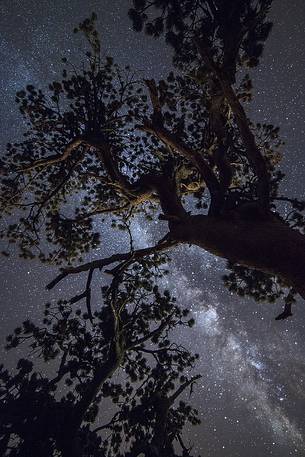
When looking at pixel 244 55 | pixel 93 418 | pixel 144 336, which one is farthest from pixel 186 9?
pixel 93 418

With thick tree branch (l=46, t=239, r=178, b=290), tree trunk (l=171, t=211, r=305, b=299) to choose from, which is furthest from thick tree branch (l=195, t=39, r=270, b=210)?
thick tree branch (l=46, t=239, r=178, b=290)

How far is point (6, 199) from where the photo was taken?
30.0ft

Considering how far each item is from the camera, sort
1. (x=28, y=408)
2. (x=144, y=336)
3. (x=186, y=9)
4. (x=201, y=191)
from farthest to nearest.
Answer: (x=28, y=408), (x=144, y=336), (x=201, y=191), (x=186, y=9)

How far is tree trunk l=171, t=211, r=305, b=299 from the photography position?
4410mm

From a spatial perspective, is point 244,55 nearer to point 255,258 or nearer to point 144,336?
point 255,258

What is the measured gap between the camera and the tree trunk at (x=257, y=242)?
4.41 metres

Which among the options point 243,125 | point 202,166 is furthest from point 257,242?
point 202,166

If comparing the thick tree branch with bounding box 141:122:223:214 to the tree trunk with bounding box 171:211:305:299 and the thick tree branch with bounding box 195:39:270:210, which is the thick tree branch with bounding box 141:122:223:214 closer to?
the tree trunk with bounding box 171:211:305:299

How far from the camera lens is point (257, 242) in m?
4.84

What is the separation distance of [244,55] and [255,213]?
4.36 meters

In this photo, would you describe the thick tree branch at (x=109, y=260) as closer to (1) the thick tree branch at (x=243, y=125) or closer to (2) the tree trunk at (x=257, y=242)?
(2) the tree trunk at (x=257, y=242)

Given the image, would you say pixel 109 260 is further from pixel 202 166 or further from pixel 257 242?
pixel 257 242

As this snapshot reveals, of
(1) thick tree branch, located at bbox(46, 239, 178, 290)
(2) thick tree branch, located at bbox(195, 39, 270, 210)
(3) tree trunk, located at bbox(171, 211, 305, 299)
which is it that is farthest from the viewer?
(1) thick tree branch, located at bbox(46, 239, 178, 290)

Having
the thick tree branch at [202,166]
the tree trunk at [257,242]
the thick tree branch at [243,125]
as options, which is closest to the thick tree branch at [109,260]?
the tree trunk at [257,242]
